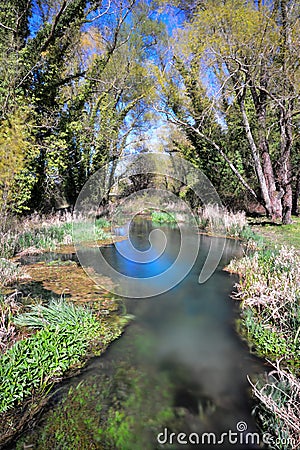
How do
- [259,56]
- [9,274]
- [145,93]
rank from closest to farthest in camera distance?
[9,274], [259,56], [145,93]

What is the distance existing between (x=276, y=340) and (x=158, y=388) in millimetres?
1569

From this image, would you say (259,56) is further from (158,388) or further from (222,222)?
(158,388)

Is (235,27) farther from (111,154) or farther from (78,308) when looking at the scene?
(78,308)

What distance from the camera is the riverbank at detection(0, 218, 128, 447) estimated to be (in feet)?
8.44

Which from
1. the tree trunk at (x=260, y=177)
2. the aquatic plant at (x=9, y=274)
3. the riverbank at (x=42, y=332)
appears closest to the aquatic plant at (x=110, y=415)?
the riverbank at (x=42, y=332)

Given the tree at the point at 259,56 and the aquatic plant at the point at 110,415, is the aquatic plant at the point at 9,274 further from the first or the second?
the tree at the point at 259,56

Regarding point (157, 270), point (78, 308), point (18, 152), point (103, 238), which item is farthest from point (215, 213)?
point (78, 308)

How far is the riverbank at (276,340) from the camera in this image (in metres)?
2.17

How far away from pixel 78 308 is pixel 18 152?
576 cm

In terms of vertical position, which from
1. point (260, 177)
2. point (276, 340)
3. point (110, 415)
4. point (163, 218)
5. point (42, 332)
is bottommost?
point (110, 415)

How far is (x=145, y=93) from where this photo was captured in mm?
15328

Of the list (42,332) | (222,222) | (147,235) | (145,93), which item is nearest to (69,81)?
(145,93)

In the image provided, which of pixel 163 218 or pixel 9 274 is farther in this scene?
pixel 163 218

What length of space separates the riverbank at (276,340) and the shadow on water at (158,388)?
0.18 meters
